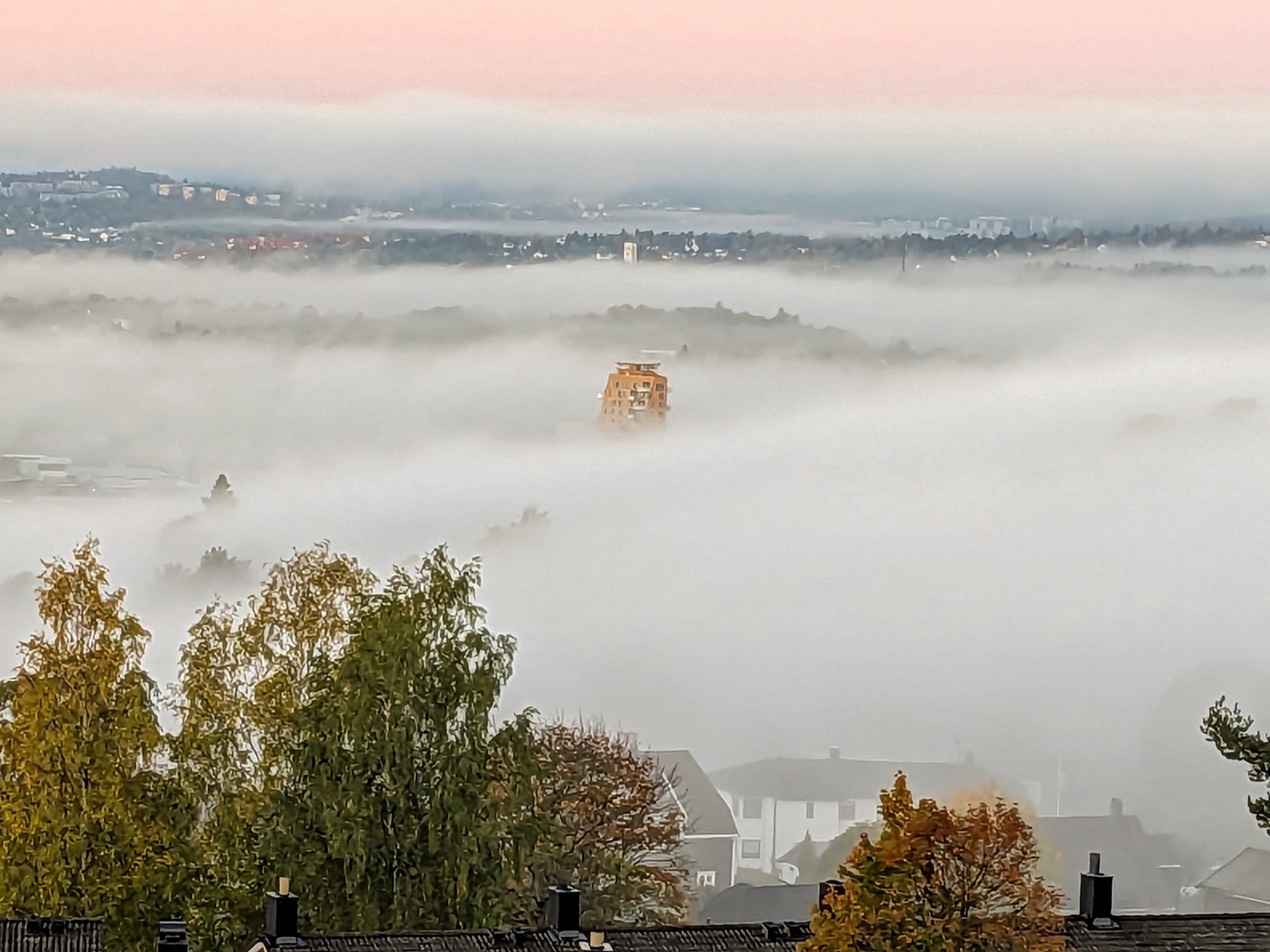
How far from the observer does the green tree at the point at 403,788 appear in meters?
18.4

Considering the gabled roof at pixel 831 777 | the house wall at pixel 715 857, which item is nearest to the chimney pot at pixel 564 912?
the house wall at pixel 715 857

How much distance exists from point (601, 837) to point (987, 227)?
13.9m

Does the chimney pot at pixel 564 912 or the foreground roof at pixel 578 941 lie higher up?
the chimney pot at pixel 564 912

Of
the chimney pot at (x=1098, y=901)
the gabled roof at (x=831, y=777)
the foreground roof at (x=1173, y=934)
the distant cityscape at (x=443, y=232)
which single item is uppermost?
the distant cityscape at (x=443, y=232)

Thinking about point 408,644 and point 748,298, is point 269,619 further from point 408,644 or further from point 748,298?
point 748,298

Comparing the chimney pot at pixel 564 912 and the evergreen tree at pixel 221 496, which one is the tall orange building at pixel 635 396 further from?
the chimney pot at pixel 564 912

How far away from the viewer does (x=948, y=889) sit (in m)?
12.6

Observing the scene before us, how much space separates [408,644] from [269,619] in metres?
1.74

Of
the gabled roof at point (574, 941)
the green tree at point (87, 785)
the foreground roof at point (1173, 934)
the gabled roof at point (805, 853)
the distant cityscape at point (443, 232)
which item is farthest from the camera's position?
the gabled roof at point (805, 853)

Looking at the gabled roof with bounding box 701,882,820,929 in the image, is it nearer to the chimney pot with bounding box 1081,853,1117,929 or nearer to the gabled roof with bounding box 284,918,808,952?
the chimney pot with bounding box 1081,853,1117,929

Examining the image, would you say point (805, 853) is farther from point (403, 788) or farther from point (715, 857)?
point (403, 788)

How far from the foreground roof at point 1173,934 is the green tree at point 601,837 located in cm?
585

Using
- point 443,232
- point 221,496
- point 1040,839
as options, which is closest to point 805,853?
point 1040,839

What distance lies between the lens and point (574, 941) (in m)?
15.5
